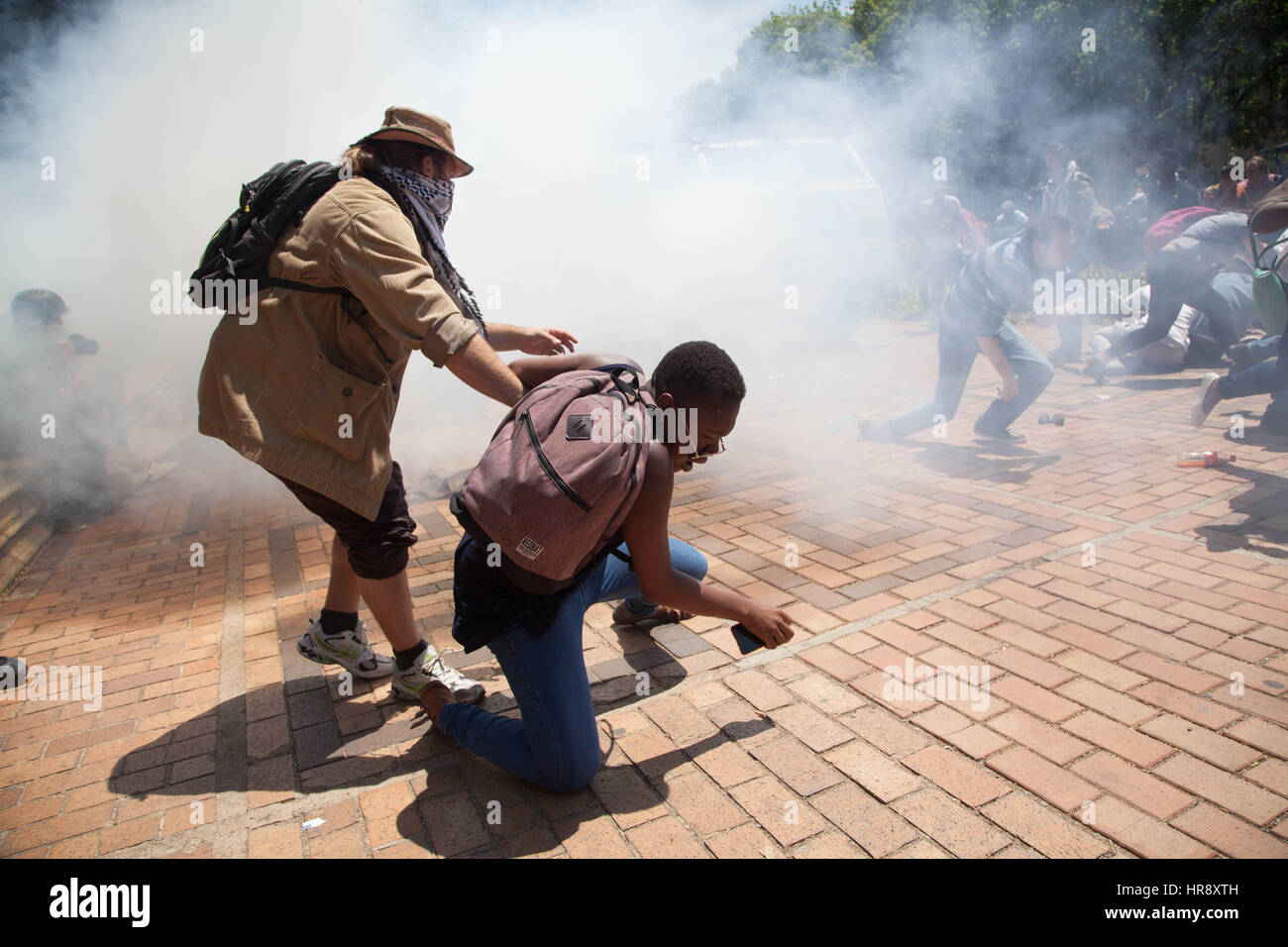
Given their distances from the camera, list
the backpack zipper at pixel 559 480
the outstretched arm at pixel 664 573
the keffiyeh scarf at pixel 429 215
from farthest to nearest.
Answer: the keffiyeh scarf at pixel 429 215
the outstretched arm at pixel 664 573
the backpack zipper at pixel 559 480

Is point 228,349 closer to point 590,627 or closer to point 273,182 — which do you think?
point 273,182

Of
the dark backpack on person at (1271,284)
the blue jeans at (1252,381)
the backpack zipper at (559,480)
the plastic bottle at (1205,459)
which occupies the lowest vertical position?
the plastic bottle at (1205,459)

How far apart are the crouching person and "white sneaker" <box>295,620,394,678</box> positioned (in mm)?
597

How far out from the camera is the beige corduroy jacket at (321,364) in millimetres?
2131

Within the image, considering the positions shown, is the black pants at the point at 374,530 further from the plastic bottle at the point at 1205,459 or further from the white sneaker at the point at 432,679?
the plastic bottle at the point at 1205,459

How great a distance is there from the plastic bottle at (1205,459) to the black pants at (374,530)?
13.5 ft

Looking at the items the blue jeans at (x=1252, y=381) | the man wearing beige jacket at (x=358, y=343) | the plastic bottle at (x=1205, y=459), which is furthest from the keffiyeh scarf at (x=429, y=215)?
the blue jeans at (x=1252, y=381)

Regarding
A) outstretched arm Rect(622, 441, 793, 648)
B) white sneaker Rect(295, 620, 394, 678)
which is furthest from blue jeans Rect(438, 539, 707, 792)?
white sneaker Rect(295, 620, 394, 678)

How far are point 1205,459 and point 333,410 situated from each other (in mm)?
4405

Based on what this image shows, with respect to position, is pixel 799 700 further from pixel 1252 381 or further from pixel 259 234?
pixel 1252 381

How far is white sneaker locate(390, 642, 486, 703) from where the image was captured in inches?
101

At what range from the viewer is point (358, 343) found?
7.54ft
